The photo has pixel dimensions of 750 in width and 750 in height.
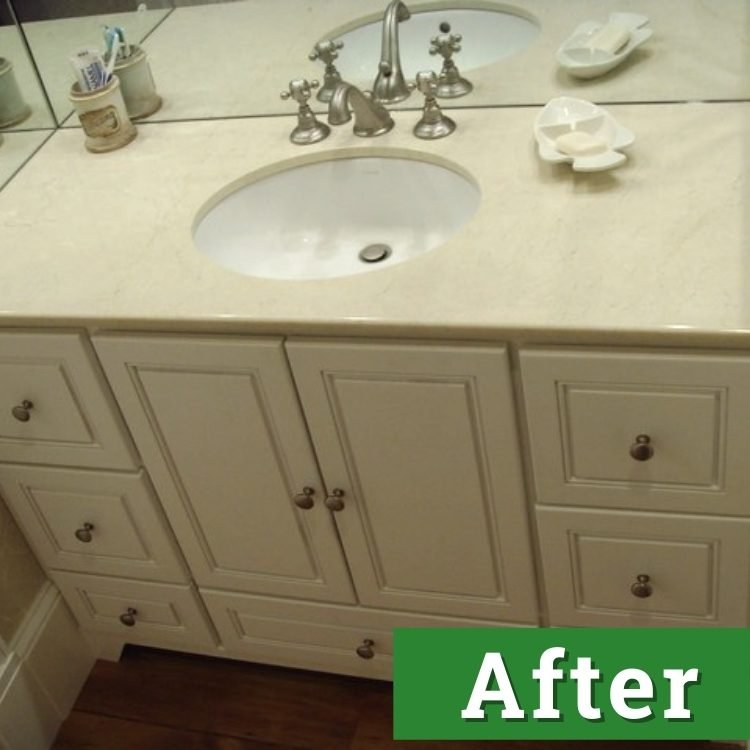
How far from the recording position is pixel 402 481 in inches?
52.4

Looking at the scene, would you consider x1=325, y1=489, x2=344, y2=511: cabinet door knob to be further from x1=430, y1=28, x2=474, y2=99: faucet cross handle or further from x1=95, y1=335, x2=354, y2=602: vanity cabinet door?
x1=430, y1=28, x2=474, y2=99: faucet cross handle

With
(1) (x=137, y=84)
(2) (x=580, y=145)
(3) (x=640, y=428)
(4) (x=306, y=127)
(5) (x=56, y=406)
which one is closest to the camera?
(3) (x=640, y=428)

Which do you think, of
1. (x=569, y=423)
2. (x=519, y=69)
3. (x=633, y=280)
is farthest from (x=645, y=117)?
(x=569, y=423)

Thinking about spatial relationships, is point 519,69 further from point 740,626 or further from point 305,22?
point 740,626

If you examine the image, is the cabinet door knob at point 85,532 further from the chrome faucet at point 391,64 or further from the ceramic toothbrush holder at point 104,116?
the chrome faucet at point 391,64

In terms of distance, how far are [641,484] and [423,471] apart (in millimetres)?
264

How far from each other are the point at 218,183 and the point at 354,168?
19cm

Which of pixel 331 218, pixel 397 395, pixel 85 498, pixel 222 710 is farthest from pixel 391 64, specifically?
pixel 222 710

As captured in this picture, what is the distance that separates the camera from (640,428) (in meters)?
1.17

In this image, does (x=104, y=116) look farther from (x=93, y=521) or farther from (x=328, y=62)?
(x=93, y=521)

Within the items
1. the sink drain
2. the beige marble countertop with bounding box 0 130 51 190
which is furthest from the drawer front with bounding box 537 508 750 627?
the beige marble countertop with bounding box 0 130 51 190

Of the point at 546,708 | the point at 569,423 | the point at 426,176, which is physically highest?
the point at 426,176

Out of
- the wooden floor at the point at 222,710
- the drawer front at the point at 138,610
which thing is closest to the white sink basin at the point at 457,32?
the drawer front at the point at 138,610

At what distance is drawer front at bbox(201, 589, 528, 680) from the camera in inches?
60.5
